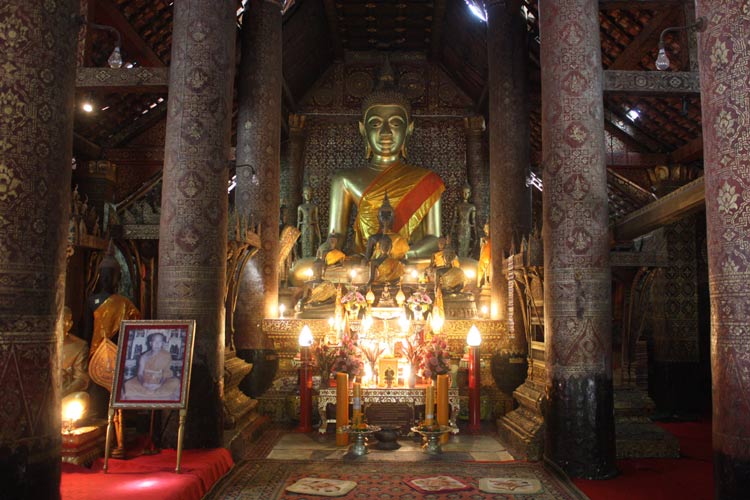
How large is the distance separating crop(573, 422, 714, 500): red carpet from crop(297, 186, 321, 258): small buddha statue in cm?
752

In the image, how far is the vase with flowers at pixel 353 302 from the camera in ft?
24.9

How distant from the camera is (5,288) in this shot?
3.03 m

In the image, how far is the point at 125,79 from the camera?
621 centimetres

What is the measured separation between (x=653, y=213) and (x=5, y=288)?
15.2ft

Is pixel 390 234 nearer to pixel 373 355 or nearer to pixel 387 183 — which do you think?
pixel 387 183

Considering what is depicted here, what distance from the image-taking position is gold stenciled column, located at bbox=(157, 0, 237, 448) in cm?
554

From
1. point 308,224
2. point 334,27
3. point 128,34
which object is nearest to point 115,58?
point 128,34

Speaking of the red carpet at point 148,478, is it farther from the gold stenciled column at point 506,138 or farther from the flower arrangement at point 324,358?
the gold stenciled column at point 506,138

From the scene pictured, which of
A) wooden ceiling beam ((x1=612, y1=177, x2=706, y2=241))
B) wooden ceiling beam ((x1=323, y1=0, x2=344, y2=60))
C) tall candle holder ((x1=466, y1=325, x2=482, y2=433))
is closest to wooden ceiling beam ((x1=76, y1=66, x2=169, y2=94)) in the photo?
tall candle holder ((x1=466, y1=325, x2=482, y2=433))

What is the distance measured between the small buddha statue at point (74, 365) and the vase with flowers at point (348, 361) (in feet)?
7.79

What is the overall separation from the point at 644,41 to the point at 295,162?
6.82m

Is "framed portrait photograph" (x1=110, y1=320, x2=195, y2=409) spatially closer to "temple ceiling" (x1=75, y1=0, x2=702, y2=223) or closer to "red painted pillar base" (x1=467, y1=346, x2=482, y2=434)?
"temple ceiling" (x1=75, y1=0, x2=702, y2=223)

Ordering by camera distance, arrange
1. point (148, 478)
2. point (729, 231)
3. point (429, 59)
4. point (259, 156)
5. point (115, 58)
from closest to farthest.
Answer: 1. point (729, 231)
2. point (148, 478)
3. point (115, 58)
4. point (259, 156)
5. point (429, 59)

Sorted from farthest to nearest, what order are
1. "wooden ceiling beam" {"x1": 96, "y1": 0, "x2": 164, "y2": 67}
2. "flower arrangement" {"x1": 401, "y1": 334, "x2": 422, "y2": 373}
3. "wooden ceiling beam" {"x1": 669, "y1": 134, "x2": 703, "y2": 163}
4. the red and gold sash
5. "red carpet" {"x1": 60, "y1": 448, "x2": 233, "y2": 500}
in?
the red and gold sash < "wooden ceiling beam" {"x1": 669, "y1": 134, "x2": 703, "y2": 163} < "wooden ceiling beam" {"x1": 96, "y1": 0, "x2": 164, "y2": 67} < "flower arrangement" {"x1": 401, "y1": 334, "x2": 422, "y2": 373} < "red carpet" {"x1": 60, "y1": 448, "x2": 233, "y2": 500}
